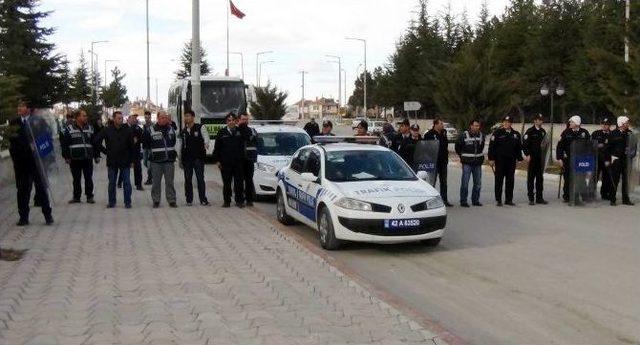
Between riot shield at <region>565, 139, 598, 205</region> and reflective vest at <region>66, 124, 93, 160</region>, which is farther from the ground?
reflective vest at <region>66, 124, 93, 160</region>

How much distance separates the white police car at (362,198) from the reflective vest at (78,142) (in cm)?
477

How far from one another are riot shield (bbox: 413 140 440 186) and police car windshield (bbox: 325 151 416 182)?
11.7 ft

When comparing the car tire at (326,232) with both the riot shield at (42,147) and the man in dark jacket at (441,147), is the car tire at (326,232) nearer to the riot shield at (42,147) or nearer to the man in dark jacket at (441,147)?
the riot shield at (42,147)

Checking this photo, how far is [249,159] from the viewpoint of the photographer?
14.5 metres

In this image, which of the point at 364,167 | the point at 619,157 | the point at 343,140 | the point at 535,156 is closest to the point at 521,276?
the point at 364,167

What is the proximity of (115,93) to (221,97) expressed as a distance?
36748 millimetres

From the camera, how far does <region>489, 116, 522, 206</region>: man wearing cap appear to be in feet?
49.3

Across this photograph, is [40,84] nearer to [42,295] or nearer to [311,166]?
[311,166]

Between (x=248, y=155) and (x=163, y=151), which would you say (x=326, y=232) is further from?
(x=163, y=151)

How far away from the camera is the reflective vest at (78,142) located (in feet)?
47.6

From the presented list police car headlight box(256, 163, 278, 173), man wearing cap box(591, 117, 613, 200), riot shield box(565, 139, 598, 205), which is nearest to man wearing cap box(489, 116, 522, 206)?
riot shield box(565, 139, 598, 205)

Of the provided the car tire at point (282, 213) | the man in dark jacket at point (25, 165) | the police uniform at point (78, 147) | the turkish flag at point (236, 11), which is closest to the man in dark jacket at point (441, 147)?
the car tire at point (282, 213)

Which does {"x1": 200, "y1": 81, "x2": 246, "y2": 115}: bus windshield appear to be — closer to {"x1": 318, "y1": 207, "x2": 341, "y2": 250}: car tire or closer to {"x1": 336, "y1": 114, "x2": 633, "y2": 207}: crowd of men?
{"x1": 336, "y1": 114, "x2": 633, "y2": 207}: crowd of men

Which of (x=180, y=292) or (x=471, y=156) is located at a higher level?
(x=471, y=156)
